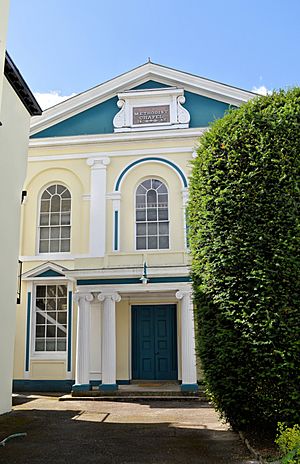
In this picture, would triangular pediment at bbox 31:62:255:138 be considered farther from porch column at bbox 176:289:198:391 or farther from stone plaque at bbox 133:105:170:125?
porch column at bbox 176:289:198:391

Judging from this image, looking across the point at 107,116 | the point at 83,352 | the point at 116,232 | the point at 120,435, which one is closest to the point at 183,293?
the point at 83,352

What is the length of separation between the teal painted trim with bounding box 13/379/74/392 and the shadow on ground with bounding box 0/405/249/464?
5.11 metres

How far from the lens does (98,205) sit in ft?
51.2

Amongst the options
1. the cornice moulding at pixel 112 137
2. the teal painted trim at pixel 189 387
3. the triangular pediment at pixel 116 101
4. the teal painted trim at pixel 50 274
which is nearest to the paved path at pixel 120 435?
the teal painted trim at pixel 189 387

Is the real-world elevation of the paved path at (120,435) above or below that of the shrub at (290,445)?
below

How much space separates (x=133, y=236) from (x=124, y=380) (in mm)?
4467

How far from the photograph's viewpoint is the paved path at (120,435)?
6316 millimetres

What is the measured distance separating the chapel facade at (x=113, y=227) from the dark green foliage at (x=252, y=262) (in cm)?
629

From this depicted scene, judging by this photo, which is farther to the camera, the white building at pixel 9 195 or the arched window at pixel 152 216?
the arched window at pixel 152 216

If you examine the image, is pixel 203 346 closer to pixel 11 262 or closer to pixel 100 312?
pixel 11 262

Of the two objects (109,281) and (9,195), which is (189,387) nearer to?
(109,281)

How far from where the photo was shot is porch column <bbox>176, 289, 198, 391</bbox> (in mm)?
12742

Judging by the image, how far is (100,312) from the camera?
577 inches

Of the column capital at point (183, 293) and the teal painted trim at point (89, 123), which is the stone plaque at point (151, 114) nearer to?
the teal painted trim at point (89, 123)
